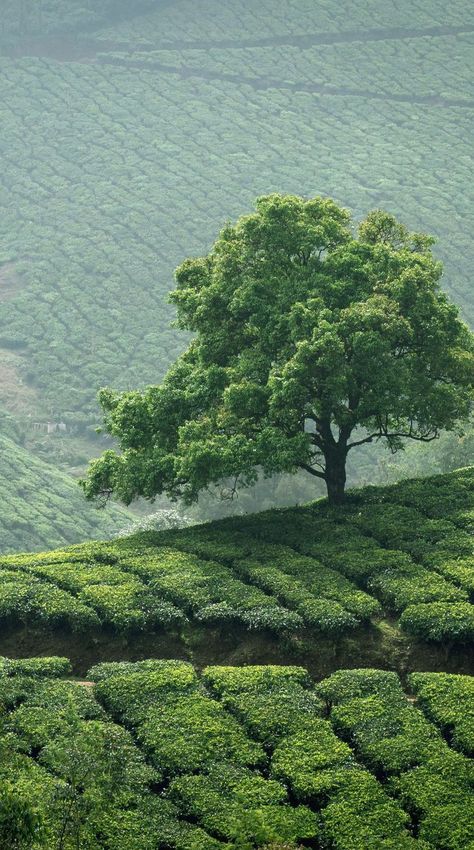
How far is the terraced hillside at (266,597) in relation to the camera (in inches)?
1183

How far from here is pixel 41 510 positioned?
7738 centimetres

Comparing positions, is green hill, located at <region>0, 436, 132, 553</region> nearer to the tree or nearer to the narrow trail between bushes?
the tree

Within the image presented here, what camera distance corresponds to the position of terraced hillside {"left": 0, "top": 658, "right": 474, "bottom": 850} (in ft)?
74.4

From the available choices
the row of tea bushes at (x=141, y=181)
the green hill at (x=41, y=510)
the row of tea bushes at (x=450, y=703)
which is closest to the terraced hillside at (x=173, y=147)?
the row of tea bushes at (x=141, y=181)

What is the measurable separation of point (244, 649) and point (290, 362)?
31.2 ft

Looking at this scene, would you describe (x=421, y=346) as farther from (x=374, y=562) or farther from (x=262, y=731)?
(x=262, y=731)

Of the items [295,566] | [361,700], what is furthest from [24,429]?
[361,700]

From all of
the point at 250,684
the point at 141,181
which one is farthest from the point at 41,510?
the point at 141,181

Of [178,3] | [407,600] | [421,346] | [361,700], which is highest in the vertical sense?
[178,3]

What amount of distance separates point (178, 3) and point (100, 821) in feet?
446

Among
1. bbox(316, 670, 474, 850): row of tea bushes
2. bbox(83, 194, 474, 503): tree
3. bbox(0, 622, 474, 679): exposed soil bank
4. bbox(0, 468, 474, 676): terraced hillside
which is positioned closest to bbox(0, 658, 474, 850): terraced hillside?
bbox(316, 670, 474, 850): row of tea bushes

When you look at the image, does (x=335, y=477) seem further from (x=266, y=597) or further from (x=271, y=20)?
→ (x=271, y=20)

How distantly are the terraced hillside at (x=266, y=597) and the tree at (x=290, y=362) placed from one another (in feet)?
9.05

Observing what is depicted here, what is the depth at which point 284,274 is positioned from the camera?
127ft
